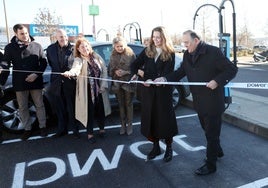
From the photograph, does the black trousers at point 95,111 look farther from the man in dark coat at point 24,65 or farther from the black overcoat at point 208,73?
the black overcoat at point 208,73

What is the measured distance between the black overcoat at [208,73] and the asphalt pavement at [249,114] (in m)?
1.78

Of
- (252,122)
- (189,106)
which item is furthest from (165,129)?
(189,106)

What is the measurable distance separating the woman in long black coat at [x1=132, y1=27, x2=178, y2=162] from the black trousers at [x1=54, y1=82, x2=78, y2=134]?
1.33 meters

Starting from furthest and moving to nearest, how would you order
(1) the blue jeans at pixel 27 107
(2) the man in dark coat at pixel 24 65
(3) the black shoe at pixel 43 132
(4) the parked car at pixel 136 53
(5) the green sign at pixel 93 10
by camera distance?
(5) the green sign at pixel 93 10 < (4) the parked car at pixel 136 53 < (3) the black shoe at pixel 43 132 < (1) the blue jeans at pixel 27 107 < (2) the man in dark coat at pixel 24 65

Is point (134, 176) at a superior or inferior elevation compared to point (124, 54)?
inferior

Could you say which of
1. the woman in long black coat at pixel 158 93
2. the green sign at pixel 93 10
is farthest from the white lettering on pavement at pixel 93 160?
the green sign at pixel 93 10

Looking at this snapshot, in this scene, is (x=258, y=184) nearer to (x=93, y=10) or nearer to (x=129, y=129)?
(x=129, y=129)

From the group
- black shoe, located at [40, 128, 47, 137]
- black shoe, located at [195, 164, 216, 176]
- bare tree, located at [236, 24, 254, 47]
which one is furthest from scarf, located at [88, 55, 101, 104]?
bare tree, located at [236, 24, 254, 47]

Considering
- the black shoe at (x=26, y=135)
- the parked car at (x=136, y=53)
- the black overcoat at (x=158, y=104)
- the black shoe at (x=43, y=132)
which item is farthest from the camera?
the parked car at (x=136, y=53)

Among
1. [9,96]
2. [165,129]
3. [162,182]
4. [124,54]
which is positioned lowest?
[162,182]

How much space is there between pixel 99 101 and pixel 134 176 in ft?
5.23

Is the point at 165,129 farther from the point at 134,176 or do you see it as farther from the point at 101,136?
the point at 101,136

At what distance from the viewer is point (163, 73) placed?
372cm

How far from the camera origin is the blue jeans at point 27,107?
4.79m
